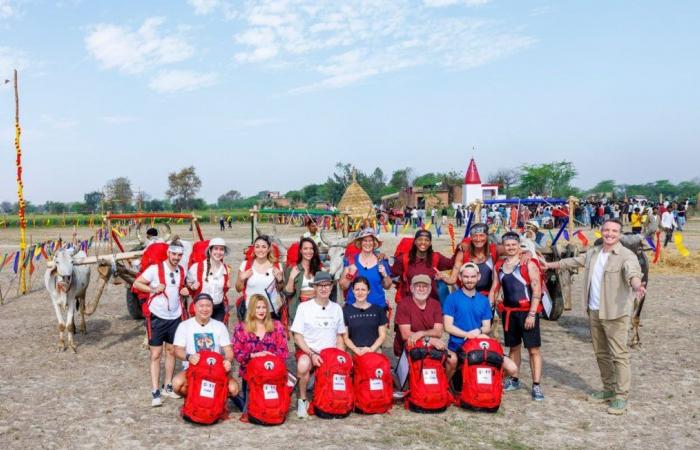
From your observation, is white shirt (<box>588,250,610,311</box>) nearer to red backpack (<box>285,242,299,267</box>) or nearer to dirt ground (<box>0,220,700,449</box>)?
dirt ground (<box>0,220,700,449</box>)

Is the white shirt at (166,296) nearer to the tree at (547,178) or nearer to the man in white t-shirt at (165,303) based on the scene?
the man in white t-shirt at (165,303)

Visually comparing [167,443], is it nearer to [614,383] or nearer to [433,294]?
[433,294]

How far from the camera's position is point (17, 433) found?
486cm

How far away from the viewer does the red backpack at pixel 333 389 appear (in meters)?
5.10

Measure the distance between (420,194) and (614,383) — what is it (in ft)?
181

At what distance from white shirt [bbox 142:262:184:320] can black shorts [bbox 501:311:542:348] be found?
3.37 m

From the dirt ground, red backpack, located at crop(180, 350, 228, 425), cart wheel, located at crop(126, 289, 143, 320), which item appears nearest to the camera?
the dirt ground

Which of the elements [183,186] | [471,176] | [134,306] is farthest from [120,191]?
[134,306]

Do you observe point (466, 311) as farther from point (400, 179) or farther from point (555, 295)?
point (400, 179)

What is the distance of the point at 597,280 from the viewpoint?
5.36 metres

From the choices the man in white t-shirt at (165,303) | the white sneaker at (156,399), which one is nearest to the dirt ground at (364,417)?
the white sneaker at (156,399)

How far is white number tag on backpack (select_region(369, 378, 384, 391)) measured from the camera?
17.0 feet

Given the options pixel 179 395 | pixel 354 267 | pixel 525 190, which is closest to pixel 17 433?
pixel 179 395

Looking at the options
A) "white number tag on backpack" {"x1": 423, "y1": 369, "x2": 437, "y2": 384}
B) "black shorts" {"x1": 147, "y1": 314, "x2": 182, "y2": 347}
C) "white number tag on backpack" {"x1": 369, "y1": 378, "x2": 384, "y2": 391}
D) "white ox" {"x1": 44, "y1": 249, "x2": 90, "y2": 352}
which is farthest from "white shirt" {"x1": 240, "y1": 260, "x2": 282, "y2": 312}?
"white ox" {"x1": 44, "y1": 249, "x2": 90, "y2": 352}
